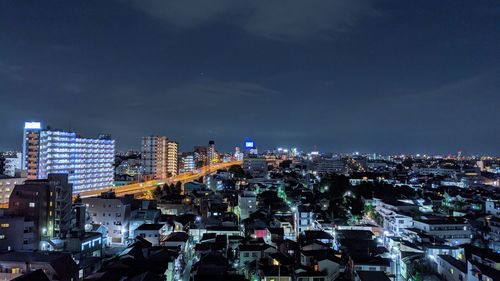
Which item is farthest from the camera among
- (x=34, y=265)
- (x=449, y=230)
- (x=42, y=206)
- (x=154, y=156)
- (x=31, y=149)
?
(x=154, y=156)

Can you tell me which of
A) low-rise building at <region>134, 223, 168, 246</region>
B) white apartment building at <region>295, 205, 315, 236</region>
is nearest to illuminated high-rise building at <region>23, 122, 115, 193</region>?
low-rise building at <region>134, 223, 168, 246</region>

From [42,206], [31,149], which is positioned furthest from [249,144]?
[42,206]

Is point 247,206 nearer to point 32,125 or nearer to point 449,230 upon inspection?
point 449,230

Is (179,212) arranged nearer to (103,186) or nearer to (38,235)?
(38,235)

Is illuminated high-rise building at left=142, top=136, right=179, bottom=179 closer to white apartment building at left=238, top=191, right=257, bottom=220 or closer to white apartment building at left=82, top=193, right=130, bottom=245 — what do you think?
white apartment building at left=238, top=191, right=257, bottom=220

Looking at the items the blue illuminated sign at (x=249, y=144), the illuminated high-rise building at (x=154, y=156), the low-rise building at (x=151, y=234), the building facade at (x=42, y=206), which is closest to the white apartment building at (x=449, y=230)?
the low-rise building at (x=151, y=234)

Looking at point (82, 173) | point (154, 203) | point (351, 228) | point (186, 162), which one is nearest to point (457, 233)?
point (351, 228)

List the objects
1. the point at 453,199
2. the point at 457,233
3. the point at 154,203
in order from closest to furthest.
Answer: the point at 457,233 < the point at 154,203 < the point at 453,199

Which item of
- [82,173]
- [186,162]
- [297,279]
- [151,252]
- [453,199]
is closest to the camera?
[297,279]

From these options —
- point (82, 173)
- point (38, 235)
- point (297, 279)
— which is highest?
point (82, 173)
